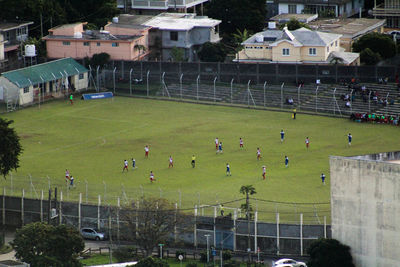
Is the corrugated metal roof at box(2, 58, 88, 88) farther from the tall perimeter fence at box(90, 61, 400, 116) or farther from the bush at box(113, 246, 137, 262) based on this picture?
the bush at box(113, 246, 137, 262)

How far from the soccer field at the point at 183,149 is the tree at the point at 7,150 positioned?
4.47 ft

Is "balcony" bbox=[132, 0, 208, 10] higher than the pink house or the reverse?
higher

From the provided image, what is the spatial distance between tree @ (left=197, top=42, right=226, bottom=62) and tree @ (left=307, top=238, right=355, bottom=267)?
59.5m

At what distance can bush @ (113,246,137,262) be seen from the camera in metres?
77.2

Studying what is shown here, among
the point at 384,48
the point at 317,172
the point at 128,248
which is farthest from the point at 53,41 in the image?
the point at 128,248

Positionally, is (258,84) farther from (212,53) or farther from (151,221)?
(151,221)

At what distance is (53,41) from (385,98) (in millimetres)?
37162

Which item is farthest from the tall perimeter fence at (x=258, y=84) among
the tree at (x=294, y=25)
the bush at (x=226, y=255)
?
the bush at (x=226, y=255)

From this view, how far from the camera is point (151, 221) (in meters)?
78.4

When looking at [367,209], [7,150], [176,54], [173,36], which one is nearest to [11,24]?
[173,36]

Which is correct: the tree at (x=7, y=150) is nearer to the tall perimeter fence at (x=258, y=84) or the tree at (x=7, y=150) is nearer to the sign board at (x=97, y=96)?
the sign board at (x=97, y=96)

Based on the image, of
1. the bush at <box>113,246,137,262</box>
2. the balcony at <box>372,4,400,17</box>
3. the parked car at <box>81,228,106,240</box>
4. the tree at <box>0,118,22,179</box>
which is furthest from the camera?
the balcony at <box>372,4,400,17</box>

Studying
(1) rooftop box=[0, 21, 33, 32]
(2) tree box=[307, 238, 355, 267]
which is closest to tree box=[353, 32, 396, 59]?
(1) rooftop box=[0, 21, 33, 32]

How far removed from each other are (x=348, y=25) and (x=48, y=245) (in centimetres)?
7330
